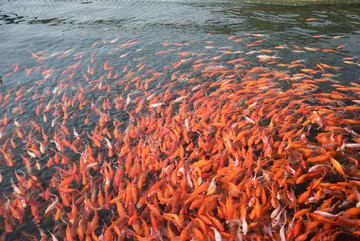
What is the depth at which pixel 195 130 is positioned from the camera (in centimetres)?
472

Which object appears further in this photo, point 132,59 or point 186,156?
point 132,59

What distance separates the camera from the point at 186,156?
4.23 meters

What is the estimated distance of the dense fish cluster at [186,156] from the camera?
3.22 metres

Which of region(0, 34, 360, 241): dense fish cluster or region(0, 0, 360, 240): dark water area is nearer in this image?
region(0, 34, 360, 241): dense fish cluster

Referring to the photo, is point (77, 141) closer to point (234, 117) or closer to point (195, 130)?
point (195, 130)

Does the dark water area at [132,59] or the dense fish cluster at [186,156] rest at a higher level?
the dark water area at [132,59]

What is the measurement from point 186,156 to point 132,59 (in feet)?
16.1

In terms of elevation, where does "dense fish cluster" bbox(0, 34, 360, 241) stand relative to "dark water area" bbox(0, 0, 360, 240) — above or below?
below

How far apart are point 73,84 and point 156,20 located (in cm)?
610

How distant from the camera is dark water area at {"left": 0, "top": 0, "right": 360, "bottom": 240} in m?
5.21

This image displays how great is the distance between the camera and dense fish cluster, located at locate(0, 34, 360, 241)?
3.22 meters

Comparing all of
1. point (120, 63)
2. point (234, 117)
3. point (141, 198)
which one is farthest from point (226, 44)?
point (141, 198)

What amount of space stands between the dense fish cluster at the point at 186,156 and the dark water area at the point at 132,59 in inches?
2.1

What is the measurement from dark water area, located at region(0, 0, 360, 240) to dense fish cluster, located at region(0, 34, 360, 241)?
5 centimetres
